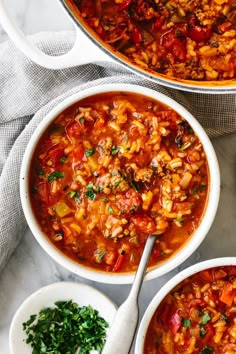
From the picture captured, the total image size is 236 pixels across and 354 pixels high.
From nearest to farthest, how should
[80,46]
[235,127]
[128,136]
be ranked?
[80,46], [128,136], [235,127]

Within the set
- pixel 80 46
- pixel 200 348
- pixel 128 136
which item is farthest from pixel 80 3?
pixel 200 348

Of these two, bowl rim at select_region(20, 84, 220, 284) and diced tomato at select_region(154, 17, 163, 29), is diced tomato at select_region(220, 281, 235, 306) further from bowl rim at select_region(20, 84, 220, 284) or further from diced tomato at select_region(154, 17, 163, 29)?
diced tomato at select_region(154, 17, 163, 29)

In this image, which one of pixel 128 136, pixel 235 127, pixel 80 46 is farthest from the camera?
pixel 235 127

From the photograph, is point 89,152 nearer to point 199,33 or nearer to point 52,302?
point 199,33

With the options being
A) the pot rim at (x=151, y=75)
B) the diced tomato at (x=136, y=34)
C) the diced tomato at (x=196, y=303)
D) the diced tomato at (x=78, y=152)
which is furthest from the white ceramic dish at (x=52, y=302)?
the diced tomato at (x=136, y=34)

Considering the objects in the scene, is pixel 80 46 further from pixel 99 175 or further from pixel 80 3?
pixel 99 175
